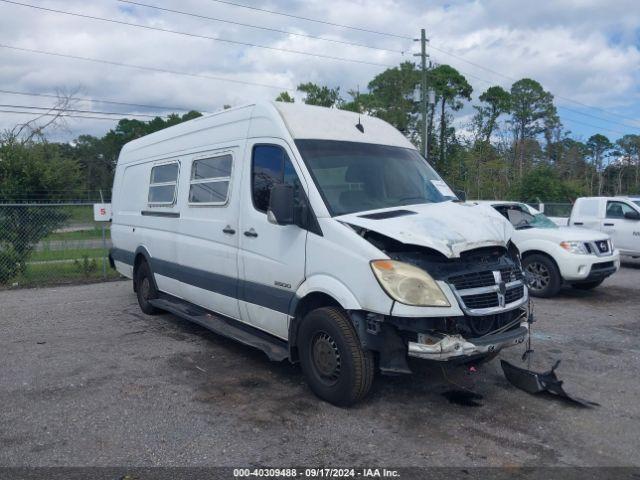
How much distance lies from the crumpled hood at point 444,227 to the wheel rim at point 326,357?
3.34ft

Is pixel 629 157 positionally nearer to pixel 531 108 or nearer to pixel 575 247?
pixel 531 108

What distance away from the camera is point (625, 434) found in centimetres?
431

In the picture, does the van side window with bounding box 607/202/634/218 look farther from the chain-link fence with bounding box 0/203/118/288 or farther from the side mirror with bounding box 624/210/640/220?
the chain-link fence with bounding box 0/203/118/288

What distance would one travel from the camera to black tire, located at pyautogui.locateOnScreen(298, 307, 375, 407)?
451 cm

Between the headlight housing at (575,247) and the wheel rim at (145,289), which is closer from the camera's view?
the wheel rim at (145,289)

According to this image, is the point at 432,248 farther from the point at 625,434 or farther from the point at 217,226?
the point at 217,226

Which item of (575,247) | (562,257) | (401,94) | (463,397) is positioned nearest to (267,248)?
(463,397)

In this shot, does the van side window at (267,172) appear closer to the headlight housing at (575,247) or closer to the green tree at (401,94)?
the headlight housing at (575,247)

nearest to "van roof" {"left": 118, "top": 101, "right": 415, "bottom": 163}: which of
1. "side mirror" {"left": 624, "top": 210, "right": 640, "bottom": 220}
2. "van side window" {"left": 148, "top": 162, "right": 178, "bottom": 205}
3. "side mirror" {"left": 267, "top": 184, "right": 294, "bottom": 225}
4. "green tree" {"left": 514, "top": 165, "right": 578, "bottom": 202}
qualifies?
"side mirror" {"left": 267, "top": 184, "right": 294, "bottom": 225}

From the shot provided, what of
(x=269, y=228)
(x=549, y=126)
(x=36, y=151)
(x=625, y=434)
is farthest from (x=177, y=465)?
(x=549, y=126)

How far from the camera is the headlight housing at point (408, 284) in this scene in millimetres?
4250

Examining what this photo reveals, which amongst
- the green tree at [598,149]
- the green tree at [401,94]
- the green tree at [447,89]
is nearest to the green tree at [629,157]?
the green tree at [598,149]

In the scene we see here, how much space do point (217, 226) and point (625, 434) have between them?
4263 millimetres

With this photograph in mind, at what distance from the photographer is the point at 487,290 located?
15.0ft
